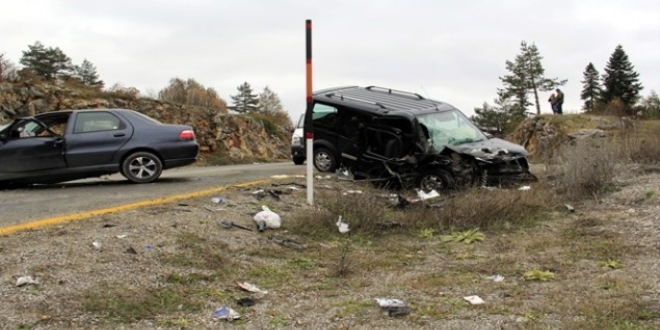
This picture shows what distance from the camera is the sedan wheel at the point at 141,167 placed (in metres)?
9.96

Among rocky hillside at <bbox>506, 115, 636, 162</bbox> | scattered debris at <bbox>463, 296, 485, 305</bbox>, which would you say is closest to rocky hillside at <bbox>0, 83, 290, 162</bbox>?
rocky hillside at <bbox>506, 115, 636, 162</bbox>

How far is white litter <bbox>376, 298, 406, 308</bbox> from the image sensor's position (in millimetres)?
4027

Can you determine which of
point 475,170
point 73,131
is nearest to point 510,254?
point 475,170

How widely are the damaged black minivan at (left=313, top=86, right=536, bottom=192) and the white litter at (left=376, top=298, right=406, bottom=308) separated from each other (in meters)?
5.46

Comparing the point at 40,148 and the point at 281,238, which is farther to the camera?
the point at 40,148

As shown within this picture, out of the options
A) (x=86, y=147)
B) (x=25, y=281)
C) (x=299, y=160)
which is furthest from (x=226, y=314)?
(x=299, y=160)

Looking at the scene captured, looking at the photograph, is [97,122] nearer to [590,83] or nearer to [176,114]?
[176,114]

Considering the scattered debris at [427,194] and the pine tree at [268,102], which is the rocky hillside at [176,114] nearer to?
the scattered debris at [427,194]

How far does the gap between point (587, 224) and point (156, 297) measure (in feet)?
16.6

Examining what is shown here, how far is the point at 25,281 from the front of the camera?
4.00m

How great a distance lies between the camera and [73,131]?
9.86 metres

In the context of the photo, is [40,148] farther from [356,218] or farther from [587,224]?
[587,224]

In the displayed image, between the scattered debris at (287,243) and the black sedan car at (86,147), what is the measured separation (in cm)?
472

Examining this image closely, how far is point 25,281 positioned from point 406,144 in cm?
722
